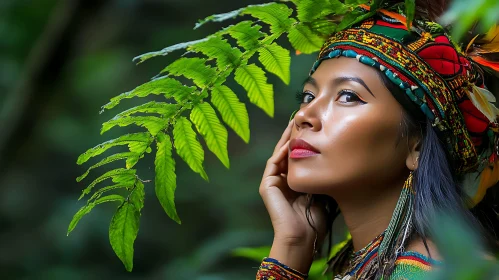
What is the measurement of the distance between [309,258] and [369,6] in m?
0.78

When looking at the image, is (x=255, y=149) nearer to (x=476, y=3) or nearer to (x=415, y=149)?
(x=415, y=149)

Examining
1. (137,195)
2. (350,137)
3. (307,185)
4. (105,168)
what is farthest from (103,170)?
(350,137)

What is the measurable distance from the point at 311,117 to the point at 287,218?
345 mm

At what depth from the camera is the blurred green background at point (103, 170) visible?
172 inches

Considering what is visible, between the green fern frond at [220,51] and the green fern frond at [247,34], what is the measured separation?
0.11ft

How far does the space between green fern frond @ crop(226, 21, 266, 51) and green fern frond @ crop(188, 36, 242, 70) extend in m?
0.03

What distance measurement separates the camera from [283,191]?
217 centimetres

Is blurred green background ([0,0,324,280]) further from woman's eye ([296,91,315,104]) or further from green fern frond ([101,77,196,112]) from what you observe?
green fern frond ([101,77,196,112])

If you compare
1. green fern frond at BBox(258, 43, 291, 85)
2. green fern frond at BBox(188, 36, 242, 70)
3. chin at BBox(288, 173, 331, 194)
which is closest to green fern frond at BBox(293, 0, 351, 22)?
green fern frond at BBox(258, 43, 291, 85)

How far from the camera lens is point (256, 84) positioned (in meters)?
2.04

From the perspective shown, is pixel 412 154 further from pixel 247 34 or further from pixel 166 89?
pixel 166 89

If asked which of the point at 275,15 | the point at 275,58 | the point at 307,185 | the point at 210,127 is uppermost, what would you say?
the point at 275,15

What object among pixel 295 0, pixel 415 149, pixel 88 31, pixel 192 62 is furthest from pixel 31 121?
pixel 415 149

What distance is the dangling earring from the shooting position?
5.74ft
